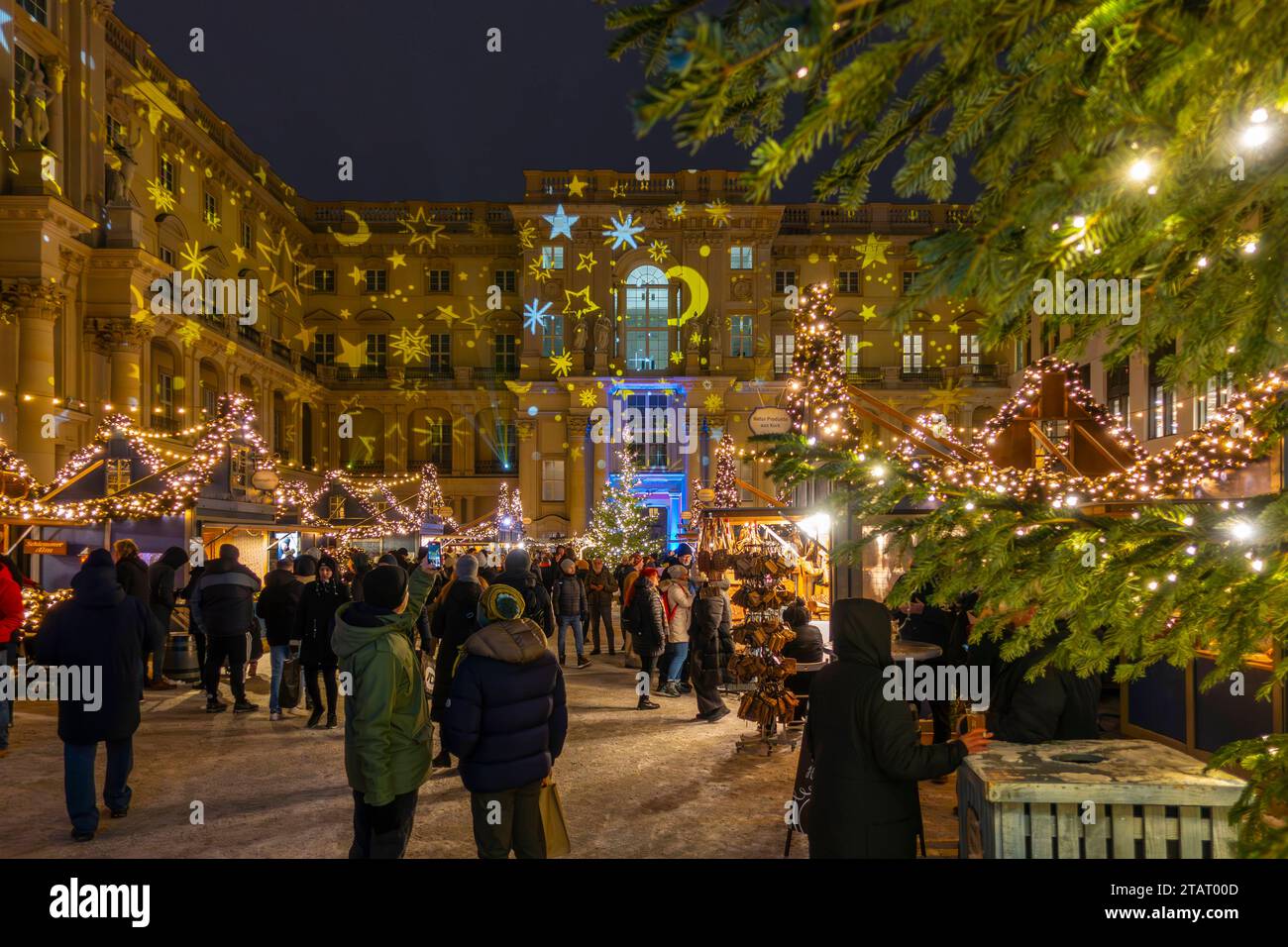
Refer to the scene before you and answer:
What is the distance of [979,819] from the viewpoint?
3.44m

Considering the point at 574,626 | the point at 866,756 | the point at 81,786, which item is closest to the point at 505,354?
the point at 574,626

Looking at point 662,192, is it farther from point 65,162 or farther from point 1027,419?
point 1027,419

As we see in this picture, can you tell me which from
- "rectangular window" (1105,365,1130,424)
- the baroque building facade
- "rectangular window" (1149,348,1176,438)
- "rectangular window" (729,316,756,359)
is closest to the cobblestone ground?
"rectangular window" (1149,348,1176,438)

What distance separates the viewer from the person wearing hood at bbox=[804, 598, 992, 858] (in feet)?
11.2

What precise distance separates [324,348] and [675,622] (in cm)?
4095

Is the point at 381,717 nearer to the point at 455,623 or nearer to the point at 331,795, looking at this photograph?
the point at 331,795

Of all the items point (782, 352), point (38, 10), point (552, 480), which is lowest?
point (552, 480)

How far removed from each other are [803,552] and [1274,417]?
41.4 ft

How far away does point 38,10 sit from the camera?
20219 millimetres

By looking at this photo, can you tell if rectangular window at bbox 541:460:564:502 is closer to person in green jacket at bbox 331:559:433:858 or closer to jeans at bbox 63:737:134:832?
jeans at bbox 63:737:134:832

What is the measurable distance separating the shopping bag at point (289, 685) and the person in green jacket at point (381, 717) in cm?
598

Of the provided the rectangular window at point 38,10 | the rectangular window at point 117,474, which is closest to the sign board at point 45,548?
the rectangular window at point 117,474

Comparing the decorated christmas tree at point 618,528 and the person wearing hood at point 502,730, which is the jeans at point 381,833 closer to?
the person wearing hood at point 502,730

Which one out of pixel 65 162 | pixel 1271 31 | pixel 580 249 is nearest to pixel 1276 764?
pixel 1271 31
